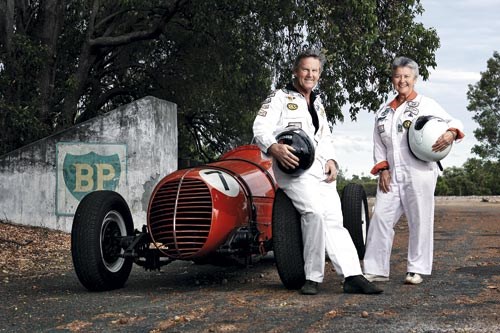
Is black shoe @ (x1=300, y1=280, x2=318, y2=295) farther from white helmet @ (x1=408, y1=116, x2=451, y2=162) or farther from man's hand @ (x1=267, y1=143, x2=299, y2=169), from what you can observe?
white helmet @ (x1=408, y1=116, x2=451, y2=162)

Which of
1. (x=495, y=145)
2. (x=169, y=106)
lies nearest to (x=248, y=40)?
(x=169, y=106)

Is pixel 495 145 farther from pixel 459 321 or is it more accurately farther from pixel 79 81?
pixel 459 321

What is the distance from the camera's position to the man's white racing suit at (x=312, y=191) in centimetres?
638

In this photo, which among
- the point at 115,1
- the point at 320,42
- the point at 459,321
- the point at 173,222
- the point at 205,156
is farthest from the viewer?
the point at 205,156

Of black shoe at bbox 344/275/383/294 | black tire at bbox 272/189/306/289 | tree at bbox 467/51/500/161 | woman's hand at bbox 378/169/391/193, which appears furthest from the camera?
tree at bbox 467/51/500/161

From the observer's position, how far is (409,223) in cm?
695

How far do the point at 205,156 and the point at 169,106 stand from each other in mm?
9599

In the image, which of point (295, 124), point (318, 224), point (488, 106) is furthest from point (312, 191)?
point (488, 106)

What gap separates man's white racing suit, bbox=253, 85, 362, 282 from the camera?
20.9 ft

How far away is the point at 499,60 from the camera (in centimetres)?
4275

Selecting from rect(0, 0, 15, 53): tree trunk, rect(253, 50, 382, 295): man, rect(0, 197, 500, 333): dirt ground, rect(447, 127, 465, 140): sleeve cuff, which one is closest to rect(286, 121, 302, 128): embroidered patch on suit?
rect(253, 50, 382, 295): man

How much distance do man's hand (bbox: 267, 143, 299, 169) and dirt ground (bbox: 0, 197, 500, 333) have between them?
3.34 ft

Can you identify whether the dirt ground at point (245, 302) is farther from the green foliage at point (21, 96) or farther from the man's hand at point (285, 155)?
the green foliage at point (21, 96)

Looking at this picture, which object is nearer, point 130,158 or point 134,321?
point 134,321
